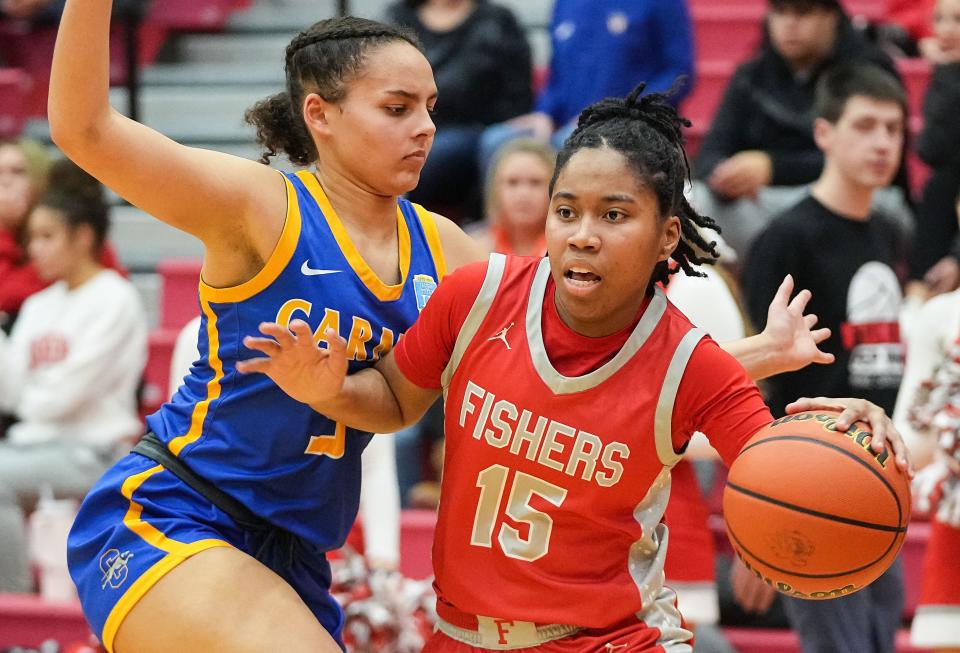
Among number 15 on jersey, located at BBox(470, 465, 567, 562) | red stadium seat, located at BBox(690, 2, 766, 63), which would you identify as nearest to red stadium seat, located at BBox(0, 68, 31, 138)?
red stadium seat, located at BBox(690, 2, 766, 63)

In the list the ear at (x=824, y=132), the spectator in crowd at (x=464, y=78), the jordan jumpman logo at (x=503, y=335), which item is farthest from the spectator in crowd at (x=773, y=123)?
the jordan jumpman logo at (x=503, y=335)

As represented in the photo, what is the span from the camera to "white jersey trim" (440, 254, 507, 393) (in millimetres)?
2939

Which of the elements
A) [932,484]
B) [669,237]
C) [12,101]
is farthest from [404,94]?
[12,101]

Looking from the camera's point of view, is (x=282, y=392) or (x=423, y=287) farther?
(x=423, y=287)

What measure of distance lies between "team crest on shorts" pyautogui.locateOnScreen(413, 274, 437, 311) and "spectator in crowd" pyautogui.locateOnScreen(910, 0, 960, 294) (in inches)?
105

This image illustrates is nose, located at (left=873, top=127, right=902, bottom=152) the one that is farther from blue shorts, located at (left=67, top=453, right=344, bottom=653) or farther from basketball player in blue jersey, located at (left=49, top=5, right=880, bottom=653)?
blue shorts, located at (left=67, top=453, right=344, bottom=653)

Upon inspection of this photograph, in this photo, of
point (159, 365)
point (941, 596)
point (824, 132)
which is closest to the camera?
point (941, 596)

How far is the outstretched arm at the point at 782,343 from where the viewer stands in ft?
9.93

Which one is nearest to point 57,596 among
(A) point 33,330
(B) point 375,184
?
(A) point 33,330

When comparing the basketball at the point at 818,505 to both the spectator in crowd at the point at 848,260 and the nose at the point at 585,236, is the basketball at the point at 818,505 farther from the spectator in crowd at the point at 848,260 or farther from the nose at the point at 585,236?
the spectator in crowd at the point at 848,260

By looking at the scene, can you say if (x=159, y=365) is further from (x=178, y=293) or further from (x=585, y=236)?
(x=585, y=236)

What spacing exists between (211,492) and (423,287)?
0.62m

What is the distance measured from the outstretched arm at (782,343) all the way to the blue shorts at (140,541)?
1.00 metres

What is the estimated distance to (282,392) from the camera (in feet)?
9.78
